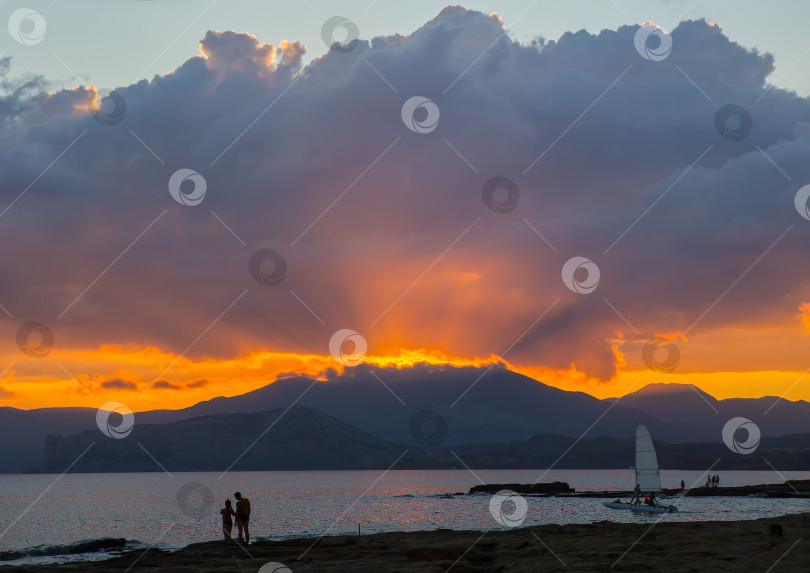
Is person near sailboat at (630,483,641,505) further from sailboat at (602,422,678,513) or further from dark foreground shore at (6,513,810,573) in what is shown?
dark foreground shore at (6,513,810,573)

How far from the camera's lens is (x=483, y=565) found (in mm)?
29656

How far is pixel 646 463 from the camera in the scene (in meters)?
90.6

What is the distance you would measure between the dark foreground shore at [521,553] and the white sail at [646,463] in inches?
1915

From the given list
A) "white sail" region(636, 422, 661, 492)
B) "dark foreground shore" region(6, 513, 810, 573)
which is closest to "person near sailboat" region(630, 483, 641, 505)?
"white sail" region(636, 422, 661, 492)

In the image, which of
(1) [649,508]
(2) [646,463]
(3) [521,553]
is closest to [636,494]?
(2) [646,463]

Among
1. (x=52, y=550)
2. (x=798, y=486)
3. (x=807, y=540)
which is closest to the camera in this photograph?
(x=807, y=540)

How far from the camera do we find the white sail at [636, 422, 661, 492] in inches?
3553

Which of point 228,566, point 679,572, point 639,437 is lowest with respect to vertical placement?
point 679,572

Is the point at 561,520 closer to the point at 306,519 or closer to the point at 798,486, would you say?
the point at 306,519

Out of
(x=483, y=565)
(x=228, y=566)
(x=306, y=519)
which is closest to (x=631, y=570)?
(x=483, y=565)

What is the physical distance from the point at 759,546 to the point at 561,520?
46.4m

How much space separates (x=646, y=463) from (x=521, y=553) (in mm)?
63021

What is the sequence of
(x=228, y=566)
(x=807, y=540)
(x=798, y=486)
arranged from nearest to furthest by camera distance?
(x=807, y=540) < (x=228, y=566) < (x=798, y=486)

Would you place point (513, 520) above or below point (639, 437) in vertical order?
below
